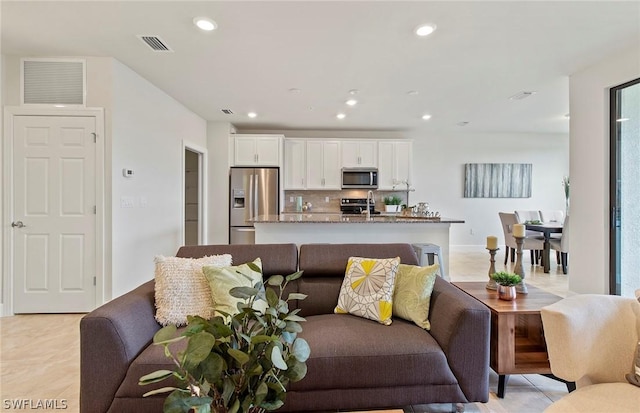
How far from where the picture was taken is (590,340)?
4.14 feet

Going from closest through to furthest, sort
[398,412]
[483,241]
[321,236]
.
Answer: [398,412]
[321,236]
[483,241]

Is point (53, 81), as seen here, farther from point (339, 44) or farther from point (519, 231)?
point (519, 231)

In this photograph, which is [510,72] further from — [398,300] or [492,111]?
[398,300]

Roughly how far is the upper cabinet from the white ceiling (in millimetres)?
1358

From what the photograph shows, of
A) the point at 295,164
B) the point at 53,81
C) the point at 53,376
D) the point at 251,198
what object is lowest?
the point at 53,376

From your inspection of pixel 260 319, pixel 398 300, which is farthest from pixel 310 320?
pixel 260 319

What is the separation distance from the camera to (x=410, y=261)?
2217 mm

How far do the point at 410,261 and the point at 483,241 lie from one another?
5682mm

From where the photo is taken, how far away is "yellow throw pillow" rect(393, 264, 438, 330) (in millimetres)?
1819

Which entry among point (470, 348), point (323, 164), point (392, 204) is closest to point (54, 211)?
point (470, 348)

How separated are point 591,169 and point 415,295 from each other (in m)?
3.05

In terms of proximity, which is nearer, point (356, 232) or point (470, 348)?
point (470, 348)

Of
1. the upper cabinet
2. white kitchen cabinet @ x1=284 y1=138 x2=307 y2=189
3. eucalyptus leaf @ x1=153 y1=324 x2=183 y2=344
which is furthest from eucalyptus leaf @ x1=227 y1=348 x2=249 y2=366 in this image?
white kitchen cabinet @ x1=284 y1=138 x2=307 y2=189

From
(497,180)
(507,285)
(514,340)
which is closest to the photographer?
(514,340)
